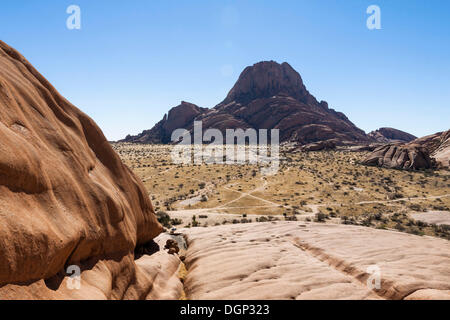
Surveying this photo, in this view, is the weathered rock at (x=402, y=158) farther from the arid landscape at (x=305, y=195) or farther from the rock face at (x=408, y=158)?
the arid landscape at (x=305, y=195)

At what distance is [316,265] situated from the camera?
30.5ft

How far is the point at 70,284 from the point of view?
5422 millimetres

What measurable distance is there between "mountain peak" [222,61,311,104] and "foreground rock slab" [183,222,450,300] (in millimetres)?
126893

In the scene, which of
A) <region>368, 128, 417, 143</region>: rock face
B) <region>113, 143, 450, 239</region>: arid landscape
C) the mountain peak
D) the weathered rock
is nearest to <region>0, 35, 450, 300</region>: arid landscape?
<region>113, 143, 450, 239</region>: arid landscape

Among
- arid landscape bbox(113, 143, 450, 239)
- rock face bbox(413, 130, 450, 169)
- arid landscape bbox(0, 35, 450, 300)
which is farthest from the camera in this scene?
rock face bbox(413, 130, 450, 169)

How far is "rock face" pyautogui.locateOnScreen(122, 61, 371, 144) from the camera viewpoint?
10675 centimetres

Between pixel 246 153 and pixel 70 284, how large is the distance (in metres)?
66.8

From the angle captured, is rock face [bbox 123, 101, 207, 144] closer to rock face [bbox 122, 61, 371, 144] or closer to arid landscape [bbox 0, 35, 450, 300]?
rock face [bbox 122, 61, 371, 144]

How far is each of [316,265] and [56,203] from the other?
8.76 metres

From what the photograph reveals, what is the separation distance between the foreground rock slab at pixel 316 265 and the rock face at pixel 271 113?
90.2 meters

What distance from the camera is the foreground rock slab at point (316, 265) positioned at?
738cm
